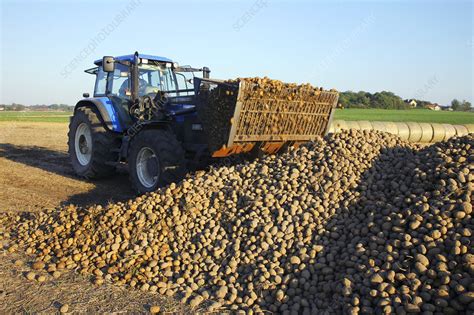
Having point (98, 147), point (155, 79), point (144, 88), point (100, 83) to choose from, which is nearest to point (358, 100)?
point (100, 83)

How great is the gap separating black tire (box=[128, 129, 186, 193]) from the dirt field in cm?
79

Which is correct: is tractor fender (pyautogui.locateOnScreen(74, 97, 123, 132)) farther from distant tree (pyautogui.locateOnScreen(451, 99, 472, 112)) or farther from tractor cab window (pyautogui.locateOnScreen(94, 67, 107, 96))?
distant tree (pyautogui.locateOnScreen(451, 99, 472, 112))

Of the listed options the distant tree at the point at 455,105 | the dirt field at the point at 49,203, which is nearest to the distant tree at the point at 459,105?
the distant tree at the point at 455,105

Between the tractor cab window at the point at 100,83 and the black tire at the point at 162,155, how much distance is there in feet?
6.91

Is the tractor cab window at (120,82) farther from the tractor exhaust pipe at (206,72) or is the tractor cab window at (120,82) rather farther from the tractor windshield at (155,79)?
the tractor exhaust pipe at (206,72)

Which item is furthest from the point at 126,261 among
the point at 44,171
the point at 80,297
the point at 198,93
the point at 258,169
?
the point at 44,171

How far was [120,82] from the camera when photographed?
7789 millimetres

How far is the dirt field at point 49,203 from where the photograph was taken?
347cm

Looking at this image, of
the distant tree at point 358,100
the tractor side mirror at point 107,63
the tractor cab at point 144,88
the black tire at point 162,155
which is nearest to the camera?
the black tire at point 162,155

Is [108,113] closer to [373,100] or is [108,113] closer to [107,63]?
[107,63]

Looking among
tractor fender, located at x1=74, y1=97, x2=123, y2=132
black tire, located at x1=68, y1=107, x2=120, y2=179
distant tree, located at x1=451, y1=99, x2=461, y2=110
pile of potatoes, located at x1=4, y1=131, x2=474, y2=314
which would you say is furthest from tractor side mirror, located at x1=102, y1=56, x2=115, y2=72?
distant tree, located at x1=451, y1=99, x2=461, y2=110

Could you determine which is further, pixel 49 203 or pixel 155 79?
pixel 155 79

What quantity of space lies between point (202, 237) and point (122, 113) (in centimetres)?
405

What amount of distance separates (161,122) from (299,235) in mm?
3267
